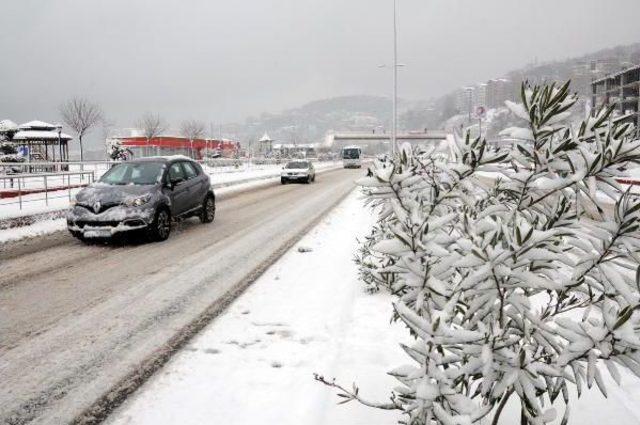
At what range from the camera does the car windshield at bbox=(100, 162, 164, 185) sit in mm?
10430

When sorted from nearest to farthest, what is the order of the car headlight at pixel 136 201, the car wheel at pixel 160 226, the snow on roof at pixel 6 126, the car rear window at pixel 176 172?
1. the car headlight at pixel 136 201
2. the car wheel at pixel 160 226
3. the car rear window at pixel 176 172
4. the snow on roof at pixel 6 126

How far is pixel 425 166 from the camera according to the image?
2.39 metres

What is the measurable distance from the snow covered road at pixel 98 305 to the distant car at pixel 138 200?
387 millimetres

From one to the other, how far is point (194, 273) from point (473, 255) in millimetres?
5921

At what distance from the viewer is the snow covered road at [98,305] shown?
3.68 meters

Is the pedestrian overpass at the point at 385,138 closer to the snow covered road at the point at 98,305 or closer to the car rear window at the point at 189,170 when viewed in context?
the snow covered road at the point at 98,305

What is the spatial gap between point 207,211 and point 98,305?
277 inches

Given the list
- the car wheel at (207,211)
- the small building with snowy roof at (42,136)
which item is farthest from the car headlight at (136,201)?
the small building with snowy roof at (42,136)

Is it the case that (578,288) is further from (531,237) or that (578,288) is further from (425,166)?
(425,166)

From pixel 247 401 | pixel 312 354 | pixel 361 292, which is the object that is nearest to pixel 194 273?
pixel 361 292

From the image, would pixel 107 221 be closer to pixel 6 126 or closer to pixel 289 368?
Result: pixel 289 368

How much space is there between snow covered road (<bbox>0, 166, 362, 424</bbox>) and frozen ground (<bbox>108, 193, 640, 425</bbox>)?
386 mm

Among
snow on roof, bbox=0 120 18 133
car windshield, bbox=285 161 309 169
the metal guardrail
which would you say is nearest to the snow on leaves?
the metal guardrail

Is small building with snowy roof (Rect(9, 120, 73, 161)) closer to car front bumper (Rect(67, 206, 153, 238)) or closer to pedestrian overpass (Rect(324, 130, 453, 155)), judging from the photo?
pedestrian overpass (Rect(324, 130, 453, 155))
